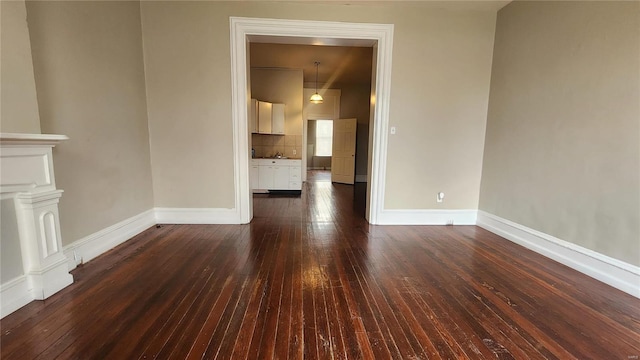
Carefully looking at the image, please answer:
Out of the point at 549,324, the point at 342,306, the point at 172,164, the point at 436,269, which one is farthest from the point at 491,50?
the point at 172,164

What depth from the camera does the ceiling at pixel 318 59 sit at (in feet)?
18.1

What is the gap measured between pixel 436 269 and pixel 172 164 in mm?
3629

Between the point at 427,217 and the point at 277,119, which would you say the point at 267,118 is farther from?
the point at 427,217

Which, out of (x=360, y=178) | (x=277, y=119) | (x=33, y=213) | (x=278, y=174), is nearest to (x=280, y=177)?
(x=278, y=174)

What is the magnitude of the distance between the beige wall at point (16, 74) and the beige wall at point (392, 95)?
1.69 meters

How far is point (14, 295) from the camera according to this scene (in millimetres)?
1882

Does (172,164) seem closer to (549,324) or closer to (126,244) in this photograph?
(126,244)

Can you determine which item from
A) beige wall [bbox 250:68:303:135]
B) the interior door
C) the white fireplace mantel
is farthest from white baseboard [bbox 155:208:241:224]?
the interior door

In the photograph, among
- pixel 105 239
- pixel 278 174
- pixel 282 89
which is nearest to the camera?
pixel 105 239

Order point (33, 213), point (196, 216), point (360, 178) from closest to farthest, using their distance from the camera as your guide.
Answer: point (33, 213) < point (196, 216) < point (360, 178)

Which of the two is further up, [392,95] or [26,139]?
[392,95]

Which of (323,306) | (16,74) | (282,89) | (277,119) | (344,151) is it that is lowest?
(323,306)

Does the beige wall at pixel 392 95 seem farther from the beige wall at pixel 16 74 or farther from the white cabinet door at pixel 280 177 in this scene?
the white cabinet door at pixel 280 177

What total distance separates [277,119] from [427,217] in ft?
14.4
